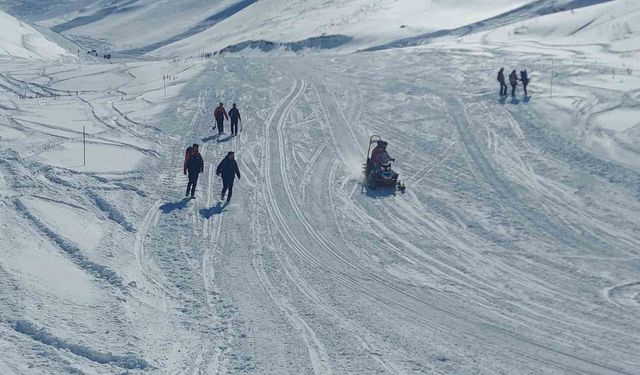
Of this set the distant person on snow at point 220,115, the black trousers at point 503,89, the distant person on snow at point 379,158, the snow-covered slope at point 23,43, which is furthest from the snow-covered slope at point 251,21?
the distant person on snow at point 379,158

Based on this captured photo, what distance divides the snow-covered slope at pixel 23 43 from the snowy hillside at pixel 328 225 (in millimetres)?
23994

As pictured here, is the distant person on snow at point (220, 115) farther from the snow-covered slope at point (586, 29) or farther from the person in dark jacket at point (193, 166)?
the snow-covered slope at point (586, 29)

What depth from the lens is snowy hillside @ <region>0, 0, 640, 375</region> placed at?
10961mm

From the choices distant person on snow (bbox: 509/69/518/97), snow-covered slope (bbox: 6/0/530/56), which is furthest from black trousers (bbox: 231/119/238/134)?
snow-covered slope (bbox: 6/0/530/56)

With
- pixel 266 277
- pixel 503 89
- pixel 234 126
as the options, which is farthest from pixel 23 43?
pixel 266 277

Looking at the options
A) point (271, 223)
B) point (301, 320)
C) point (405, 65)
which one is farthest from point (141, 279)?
point (405, 65)

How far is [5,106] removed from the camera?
28.2m

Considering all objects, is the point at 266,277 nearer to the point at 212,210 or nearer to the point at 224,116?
the point at 212,210

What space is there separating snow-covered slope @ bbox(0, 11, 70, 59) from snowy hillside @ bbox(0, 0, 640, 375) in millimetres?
23994

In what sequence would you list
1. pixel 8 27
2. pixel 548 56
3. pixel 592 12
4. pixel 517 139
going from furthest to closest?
pixel 8 27
pixel 592 12
pixel 548 56
pixel 517 139

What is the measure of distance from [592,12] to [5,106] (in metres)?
35.9

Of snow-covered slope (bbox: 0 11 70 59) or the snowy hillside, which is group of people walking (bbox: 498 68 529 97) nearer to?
the snowy hillside

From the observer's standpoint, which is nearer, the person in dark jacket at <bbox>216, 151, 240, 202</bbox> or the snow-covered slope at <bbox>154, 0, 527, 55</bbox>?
the person in dark jacket at <bbox>216, 151, 240, 202</bbox>

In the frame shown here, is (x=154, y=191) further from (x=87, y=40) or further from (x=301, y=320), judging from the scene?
(x=87, y=40)
